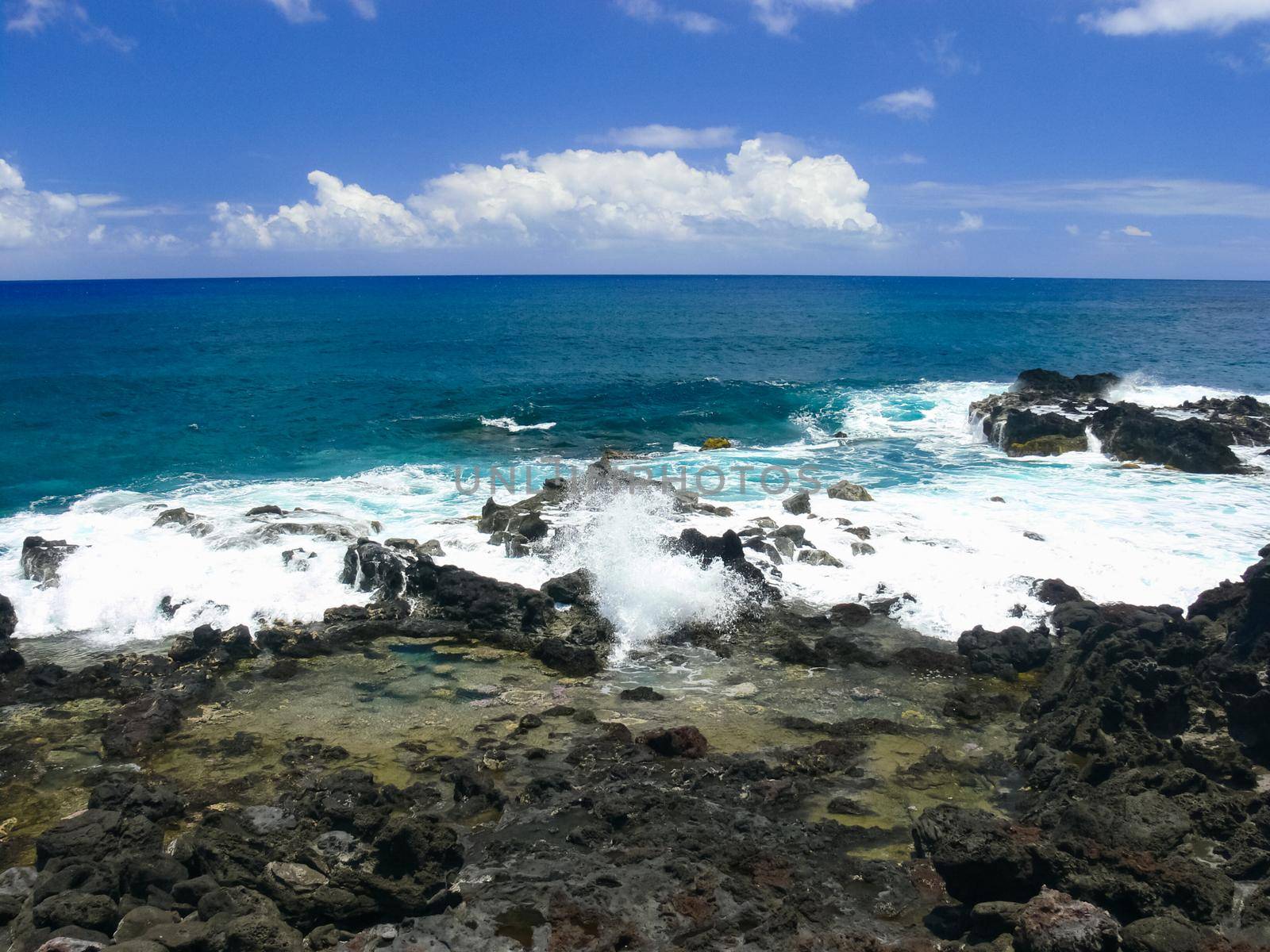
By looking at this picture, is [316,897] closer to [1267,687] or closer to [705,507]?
[1267,687]

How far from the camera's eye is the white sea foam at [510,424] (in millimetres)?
40344

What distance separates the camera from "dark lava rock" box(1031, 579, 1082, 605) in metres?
18.1

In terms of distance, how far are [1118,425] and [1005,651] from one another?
2027 centimetres

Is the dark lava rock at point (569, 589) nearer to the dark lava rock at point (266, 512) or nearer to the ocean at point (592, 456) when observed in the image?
the ocean at point (592, 456)

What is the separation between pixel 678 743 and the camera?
42.7 ft

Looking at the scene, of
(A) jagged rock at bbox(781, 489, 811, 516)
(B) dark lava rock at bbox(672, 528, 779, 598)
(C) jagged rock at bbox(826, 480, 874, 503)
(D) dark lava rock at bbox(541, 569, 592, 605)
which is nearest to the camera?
(D) dark lava rock at bbox(541, 569, 592, 605)

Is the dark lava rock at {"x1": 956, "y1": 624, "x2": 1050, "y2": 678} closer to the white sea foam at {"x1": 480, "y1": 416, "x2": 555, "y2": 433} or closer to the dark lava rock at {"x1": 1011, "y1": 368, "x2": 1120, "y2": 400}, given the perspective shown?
the dark lava rock at {"x1": 1011, "y1": 368, "x2": 1120, "y2": 400}

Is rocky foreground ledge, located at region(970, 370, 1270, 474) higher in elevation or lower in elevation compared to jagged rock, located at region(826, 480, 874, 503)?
higher

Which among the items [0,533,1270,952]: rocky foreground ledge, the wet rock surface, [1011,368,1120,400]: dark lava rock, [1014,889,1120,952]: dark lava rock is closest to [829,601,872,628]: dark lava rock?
the wet rock surface

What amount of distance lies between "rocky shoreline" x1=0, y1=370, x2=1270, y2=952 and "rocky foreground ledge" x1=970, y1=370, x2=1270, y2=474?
14992 millimetres

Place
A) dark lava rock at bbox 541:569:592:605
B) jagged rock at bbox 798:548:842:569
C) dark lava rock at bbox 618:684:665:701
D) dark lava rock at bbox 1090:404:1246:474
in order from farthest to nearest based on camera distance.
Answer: dark lava rock at bbox 1090:404:1246:474
jagged rock at bbox 798:548:842:569
dark lava rock at bbox 541:569:592:605
dark lava rock at bbox 618:684:665:701

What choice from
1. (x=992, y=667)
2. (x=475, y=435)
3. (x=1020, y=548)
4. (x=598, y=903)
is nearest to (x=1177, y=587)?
(x=1020, y=548)

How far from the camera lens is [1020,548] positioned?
2127 cm

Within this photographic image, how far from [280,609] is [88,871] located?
30.9 ft
